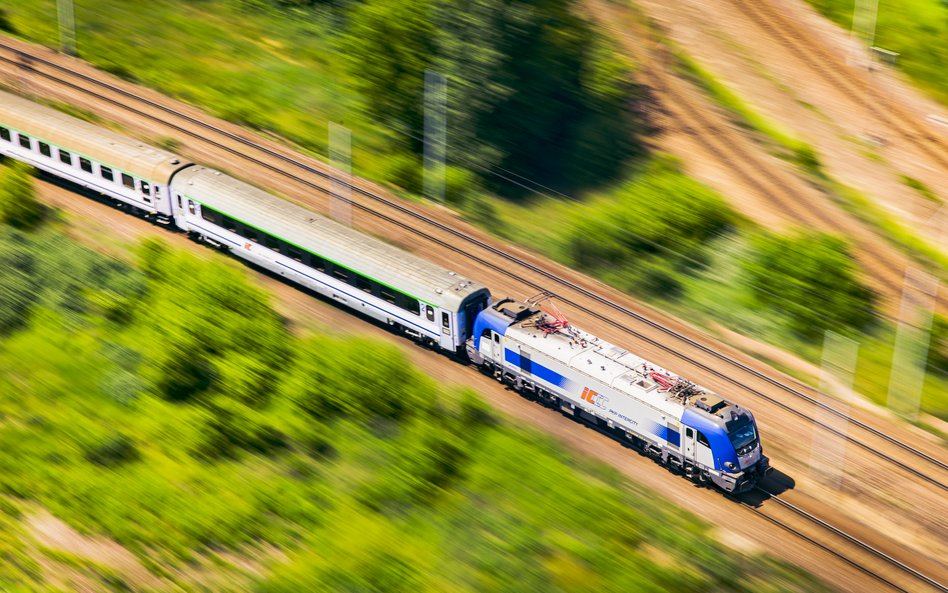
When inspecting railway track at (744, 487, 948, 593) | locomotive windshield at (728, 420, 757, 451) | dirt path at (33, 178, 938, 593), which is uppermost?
locomotive windshield at (728, 420, 757, 451)

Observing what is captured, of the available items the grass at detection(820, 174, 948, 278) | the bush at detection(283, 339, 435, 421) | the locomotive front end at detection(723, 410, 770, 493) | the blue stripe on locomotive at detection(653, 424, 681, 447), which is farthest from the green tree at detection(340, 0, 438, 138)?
the locomotive front end at detection(723, 410, 770, 493)

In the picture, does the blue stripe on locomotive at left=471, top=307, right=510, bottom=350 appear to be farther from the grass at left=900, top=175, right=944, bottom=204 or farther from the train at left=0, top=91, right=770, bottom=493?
the grass at left=900, top=175, right=944, bottom=204

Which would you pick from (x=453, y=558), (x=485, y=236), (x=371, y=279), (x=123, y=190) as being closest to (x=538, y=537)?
(x=453, y=558)

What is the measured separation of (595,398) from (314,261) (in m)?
12.5

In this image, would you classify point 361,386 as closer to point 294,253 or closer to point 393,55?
point 294,253

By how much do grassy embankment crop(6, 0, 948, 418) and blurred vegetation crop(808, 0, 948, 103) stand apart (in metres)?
7.05

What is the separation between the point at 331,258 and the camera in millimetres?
39062

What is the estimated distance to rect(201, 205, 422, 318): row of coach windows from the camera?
37906 mm

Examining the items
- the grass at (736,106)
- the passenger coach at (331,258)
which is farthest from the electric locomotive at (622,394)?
the grass at (736,106)

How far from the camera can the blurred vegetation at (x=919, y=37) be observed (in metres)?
51.4

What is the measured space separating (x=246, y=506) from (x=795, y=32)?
40524 mm

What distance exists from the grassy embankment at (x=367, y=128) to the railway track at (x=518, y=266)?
1.74 m

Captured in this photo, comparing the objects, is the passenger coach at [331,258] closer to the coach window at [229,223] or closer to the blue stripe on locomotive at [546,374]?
the coach window at [229,223]

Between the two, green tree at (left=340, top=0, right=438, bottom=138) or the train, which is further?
green tree at (left=340, top=0, right=438, bottom=138)
